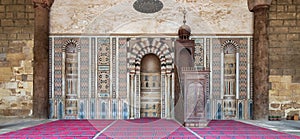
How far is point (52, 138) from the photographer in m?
4.68

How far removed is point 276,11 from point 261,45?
38.8 inches

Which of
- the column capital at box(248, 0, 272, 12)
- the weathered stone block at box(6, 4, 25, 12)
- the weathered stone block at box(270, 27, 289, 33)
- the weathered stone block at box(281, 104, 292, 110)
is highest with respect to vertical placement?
the column capital at box(248, 0, 272, 12)

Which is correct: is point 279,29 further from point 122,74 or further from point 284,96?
point 122,74

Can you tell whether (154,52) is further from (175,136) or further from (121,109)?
(175,136)

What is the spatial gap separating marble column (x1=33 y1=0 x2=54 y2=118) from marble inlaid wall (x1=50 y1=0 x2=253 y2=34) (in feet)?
1.12

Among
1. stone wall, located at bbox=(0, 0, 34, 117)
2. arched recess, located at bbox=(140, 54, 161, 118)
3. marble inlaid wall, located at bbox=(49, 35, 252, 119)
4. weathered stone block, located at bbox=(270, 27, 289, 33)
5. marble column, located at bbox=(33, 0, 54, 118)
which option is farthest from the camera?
arched recess, located at bbox=(140, 54, 161, 118)

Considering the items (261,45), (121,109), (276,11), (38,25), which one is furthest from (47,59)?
(276,11)

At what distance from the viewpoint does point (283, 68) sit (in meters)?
7.98

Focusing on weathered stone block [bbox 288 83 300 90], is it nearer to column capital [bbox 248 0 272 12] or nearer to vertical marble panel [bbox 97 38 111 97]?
column capital [bbox 248 0 272 12]

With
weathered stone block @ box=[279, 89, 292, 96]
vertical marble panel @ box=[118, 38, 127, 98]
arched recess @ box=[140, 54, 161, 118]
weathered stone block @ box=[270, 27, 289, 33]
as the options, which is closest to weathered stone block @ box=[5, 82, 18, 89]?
vertical marble panel @ box=[118, 38, 127, 98]

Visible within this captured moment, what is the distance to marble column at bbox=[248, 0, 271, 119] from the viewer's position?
7.84 metres

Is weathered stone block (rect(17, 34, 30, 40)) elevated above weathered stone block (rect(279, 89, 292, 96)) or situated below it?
above

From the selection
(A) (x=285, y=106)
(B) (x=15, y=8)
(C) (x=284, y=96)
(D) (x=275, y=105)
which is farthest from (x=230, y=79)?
(B) (x=15, y=8)

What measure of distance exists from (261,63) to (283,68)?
61 centimetres
